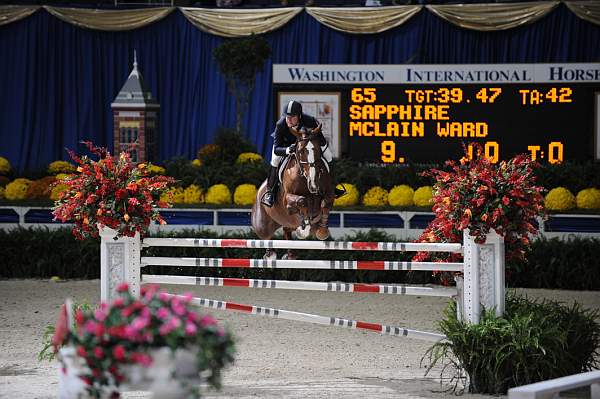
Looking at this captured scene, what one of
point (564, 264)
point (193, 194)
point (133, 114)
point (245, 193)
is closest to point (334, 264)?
point (245, 193)

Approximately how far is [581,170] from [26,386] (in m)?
7.87

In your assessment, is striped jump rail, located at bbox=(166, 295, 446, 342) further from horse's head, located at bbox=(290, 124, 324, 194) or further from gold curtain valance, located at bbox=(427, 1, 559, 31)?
gold curtain valance, located at bbox=(427, 1, 559, 31)

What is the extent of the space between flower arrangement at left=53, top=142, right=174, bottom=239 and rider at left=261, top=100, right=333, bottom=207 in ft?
3.90

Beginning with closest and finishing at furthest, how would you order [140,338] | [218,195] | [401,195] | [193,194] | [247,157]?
[140,338], [401,195], [218,195], [193,194], [247,157]

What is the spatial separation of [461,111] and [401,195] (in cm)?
146

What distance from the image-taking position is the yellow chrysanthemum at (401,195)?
1306cm

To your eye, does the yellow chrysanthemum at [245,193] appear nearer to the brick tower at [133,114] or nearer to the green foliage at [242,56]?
the brick tower at [133,114]

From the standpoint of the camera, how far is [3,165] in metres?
14.7

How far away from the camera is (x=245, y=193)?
13.2 meters

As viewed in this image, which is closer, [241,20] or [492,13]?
[492,13]

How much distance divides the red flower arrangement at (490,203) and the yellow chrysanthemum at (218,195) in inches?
236

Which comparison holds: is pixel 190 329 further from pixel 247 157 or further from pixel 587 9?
pixel 587 9

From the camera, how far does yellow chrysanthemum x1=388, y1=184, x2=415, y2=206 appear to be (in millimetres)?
13062

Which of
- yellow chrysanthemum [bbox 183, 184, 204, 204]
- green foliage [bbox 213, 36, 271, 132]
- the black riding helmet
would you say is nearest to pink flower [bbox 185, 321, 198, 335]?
the black riding helmet
